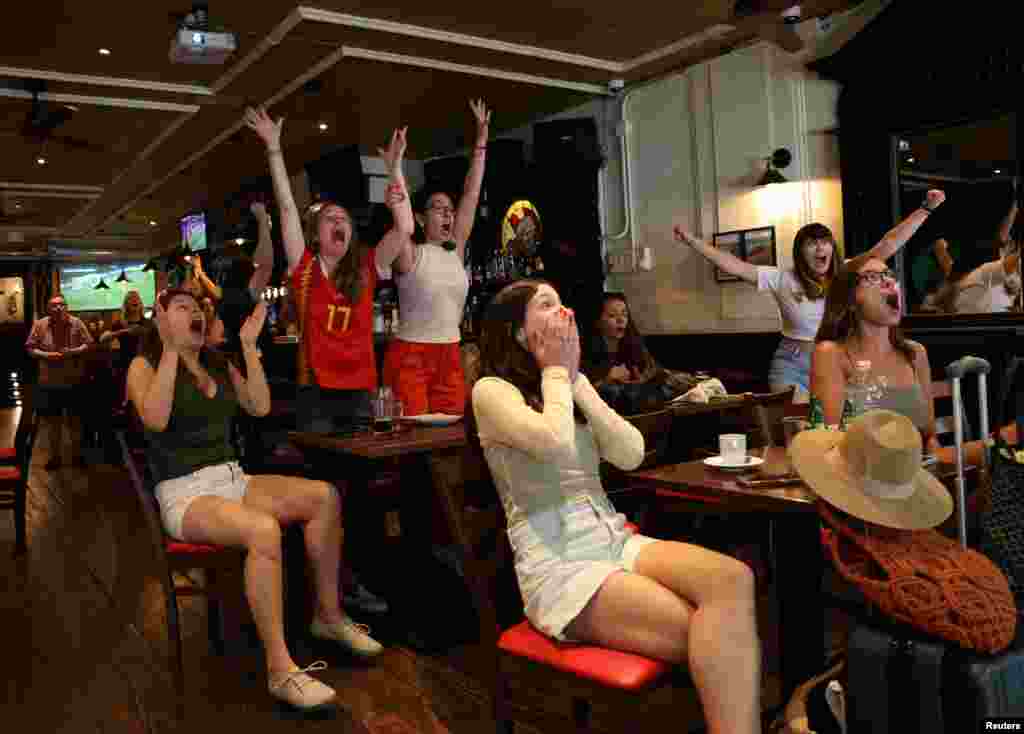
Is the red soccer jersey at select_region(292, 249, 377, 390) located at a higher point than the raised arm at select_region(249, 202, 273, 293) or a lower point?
lower

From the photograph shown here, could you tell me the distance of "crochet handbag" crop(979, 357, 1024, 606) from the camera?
6.30 ft

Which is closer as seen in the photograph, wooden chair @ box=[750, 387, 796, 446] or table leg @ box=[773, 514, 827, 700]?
table leg @ box=[773, 514, 827, 700]

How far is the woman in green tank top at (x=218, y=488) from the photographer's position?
2766 mm

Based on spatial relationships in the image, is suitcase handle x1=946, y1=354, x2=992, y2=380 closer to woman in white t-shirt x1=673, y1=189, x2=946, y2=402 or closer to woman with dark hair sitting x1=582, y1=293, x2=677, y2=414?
woman with dark hair sitting x1=582, y1=293, x2=677, y2=414

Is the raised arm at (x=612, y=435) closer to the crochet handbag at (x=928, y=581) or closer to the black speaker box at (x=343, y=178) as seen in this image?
the crochet handbag at (x=928, y=581)

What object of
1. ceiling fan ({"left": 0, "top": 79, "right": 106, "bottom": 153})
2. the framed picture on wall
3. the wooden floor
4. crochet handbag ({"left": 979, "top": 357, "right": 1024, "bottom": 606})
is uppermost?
ceiling fan ({"left": 0, "top": 79, "right": 106, "bottom": 153})

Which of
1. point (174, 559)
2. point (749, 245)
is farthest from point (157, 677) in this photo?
point (749, 245)

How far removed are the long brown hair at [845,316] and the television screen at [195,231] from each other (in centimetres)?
1204

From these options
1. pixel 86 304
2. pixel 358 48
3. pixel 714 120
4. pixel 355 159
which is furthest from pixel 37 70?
pixel 86 304

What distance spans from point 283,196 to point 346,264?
0.49 metres

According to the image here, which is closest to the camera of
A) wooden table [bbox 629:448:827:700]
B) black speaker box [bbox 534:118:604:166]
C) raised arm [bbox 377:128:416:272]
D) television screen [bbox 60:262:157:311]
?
wooden table [bbox 629:448:827:700]

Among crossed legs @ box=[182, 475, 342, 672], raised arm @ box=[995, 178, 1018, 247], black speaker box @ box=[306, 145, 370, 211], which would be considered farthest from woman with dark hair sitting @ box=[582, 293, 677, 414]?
black speaker box @ box=[306, 145, 370, 211]

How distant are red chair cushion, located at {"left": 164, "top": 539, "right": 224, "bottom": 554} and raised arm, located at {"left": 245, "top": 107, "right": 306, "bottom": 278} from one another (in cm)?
119

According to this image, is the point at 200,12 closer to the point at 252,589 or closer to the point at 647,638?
the point at 252,589
